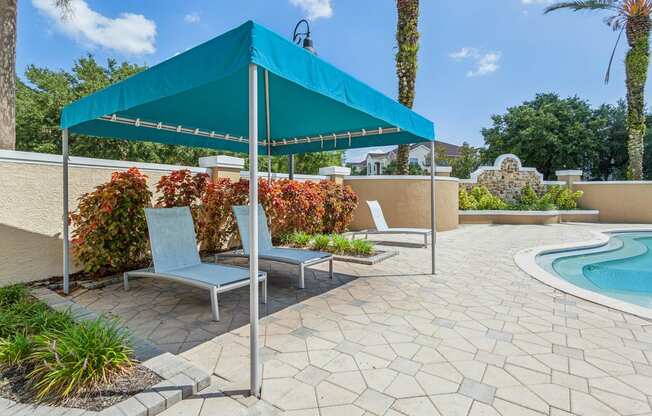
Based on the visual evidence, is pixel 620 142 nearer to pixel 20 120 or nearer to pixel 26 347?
pixel 26 347

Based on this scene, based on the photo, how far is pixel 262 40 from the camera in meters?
2.51

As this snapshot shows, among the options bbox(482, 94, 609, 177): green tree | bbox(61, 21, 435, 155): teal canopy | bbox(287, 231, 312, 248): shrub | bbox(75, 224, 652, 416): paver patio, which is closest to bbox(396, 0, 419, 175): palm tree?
bbox(287, 231, 312, 248): shrub

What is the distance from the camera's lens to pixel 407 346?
3.20 m

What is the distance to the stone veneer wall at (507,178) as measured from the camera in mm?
16734

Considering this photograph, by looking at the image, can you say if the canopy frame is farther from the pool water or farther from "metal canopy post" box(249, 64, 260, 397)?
the pool water

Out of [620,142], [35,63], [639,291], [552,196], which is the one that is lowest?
[639,291]

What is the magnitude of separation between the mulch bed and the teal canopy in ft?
7.54

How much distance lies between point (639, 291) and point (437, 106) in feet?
82.4

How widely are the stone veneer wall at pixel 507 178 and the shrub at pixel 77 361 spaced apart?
1671 cm

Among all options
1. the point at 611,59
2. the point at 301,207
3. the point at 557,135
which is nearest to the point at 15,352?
the point at 301,207

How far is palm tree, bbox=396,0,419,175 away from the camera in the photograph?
1152 cm

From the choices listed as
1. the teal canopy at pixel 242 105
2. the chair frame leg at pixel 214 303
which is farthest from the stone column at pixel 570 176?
the chair frame leg at pixel 214 303

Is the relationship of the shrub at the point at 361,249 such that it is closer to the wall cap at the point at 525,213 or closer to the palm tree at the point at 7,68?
the palm tree at the point at 7,68

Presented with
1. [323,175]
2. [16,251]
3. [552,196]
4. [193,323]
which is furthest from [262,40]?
[552,196]
